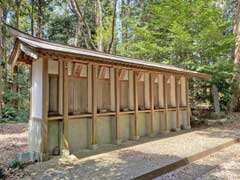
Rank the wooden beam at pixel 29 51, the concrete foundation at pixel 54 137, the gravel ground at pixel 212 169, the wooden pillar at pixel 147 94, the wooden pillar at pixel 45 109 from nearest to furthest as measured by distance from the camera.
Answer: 1. the gravel ground at pixel 212 169
2. the wooden beam at pixel 29 51
3. the wooden pillar at pixel 45 109
4. the concrete foundation at pixel 54 137
5. the wooden pillar at pixel 147 94

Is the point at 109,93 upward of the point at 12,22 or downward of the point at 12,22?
downward

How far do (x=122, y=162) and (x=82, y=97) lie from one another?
2.06 m

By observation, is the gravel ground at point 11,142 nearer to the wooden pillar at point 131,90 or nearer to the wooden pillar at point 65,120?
the wooden pillar at point 65,120

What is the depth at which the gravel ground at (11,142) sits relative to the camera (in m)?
6.18

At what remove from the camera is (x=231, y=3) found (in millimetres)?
20328

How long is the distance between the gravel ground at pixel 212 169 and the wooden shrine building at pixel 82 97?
7.63ft

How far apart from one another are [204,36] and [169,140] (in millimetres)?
6024

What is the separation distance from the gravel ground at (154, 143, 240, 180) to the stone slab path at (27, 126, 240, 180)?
287 mm

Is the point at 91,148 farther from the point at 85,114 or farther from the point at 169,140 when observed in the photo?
the point at 169,140

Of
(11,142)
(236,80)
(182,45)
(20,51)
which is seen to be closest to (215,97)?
(236,80)

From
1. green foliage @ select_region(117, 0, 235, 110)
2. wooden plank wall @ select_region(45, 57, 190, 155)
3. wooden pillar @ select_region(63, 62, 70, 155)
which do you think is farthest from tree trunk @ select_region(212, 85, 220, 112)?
wooden pillar @ select_region(63, 62, 70, 155)

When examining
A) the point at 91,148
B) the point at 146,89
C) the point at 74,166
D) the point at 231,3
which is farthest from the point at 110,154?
the point at 231,3

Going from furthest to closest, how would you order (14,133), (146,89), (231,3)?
(231,3), (14,133), (146,89)

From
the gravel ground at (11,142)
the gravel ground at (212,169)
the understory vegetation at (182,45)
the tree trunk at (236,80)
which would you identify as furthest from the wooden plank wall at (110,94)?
the tree trunk at (236,80)
